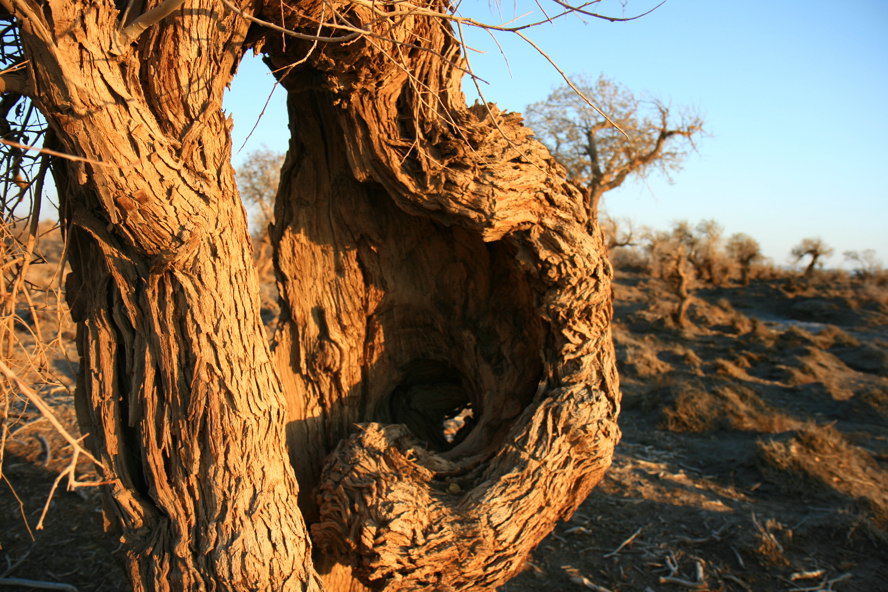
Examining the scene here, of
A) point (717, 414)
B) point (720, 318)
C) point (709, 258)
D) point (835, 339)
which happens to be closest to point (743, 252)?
point (709, 258)

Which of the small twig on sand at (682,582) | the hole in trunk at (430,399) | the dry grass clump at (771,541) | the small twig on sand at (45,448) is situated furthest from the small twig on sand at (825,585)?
the small twig on sand at (45,448)

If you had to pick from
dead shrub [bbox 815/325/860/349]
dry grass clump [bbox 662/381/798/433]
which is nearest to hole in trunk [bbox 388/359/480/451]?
dry grass clump [bbox 662/381/798/433]

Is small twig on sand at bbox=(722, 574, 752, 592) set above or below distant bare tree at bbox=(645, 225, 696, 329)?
below

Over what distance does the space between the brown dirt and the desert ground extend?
0.01m

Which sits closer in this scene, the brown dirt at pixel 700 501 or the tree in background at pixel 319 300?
the tree in background at pixel 319 300

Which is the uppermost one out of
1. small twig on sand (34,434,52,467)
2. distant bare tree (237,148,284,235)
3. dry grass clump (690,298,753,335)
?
distant bare tree (237,148,284,235)

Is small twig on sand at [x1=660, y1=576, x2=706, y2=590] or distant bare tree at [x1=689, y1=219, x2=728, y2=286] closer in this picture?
small twig on sand at [x1=660, y1=576, x2=706, y2=590]

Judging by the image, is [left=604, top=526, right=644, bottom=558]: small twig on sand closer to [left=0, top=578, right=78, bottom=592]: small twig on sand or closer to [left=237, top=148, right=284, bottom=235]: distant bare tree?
[left=0, top=578, right=78, bottom=592]: small twig on sand

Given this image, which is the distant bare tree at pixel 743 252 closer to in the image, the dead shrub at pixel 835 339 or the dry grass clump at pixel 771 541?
the dead shrub at pixel 835 339

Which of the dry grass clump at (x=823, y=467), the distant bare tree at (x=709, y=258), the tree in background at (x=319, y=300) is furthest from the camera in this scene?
the distant bare tree at (x=709, y=258)

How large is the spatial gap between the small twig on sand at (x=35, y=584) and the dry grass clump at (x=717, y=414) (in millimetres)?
6568

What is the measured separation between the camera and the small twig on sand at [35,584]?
12.9 ft

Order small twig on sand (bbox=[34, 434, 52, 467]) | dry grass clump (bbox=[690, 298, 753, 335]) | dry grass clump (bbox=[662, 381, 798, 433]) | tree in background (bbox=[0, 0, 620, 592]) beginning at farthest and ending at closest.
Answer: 1. dry grass clump (bbox=[690, 298, 753, 335])
2. dry grass clump (bbox=[662, 381, 798, 433])
3. small twig on sand (bbox=[34, 434, 52, 467])
4. tree in background (bbox=[0, 0, 620, 592])

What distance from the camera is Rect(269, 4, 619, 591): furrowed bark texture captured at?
9.88ft
